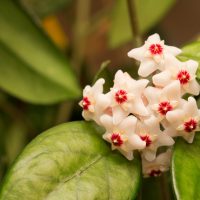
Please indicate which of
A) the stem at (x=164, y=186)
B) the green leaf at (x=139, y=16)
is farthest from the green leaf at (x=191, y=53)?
the green leaf at (x=139, y=16)

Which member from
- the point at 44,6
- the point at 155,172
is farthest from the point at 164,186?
the point at 44,6

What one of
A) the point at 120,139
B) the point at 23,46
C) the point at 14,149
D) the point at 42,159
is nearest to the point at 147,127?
the point at 120,139

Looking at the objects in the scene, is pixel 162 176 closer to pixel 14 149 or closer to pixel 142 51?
pixel 142 51

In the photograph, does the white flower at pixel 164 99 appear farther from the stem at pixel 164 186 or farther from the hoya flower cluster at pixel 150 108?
the stem at pixel 164 186

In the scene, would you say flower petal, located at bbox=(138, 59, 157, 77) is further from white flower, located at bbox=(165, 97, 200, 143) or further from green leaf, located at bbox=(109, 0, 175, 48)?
green leaf, located at bbox=(109, 0, 175, 48)

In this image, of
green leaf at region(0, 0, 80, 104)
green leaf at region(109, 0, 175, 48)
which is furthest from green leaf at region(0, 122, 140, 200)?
green leaf at region(109, 0, 175, 48)

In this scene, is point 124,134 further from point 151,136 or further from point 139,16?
point 139,16
